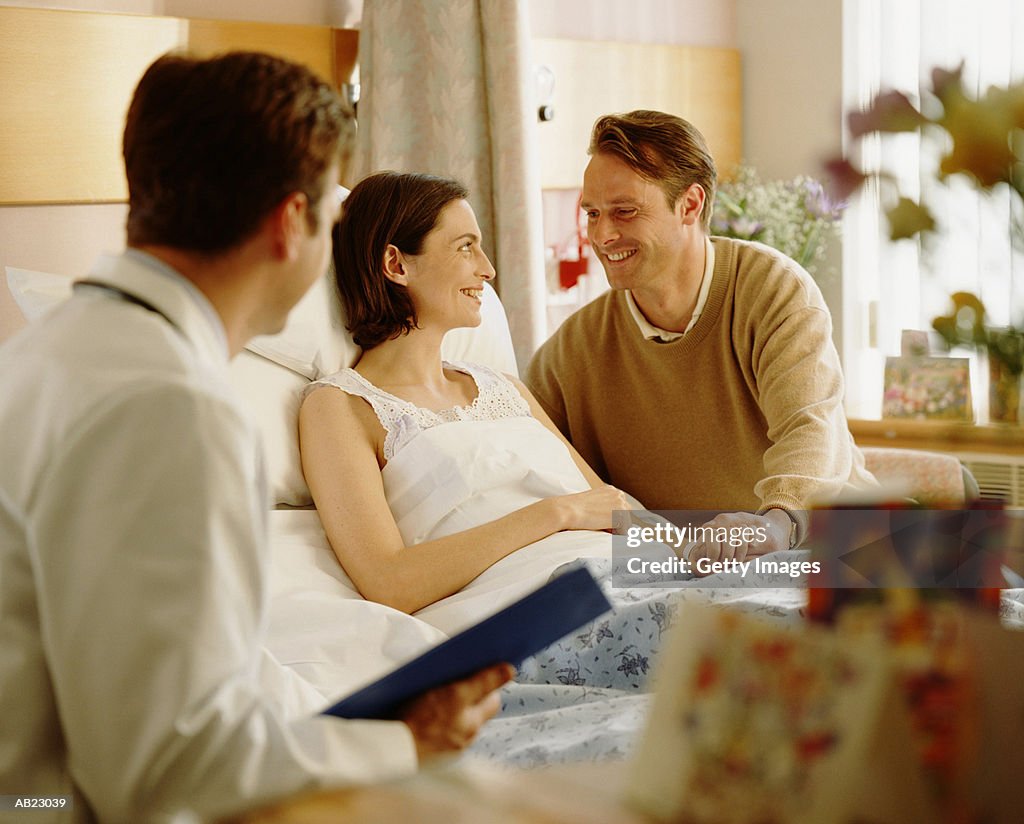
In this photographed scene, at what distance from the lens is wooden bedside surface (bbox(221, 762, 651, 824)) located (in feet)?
2.23

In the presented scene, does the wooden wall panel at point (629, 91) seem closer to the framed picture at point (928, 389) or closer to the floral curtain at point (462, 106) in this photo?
the floral curtain at point (462, 106)

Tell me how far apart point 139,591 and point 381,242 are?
156 cm

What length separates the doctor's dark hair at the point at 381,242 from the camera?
2.34 meters

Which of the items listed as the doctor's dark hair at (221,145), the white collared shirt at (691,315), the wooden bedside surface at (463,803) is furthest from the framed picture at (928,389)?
the wooden bedside surface at (463,803)

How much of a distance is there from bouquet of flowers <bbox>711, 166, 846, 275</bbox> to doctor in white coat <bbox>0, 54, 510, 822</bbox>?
300cm

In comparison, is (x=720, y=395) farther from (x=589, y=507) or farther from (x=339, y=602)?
(x=339, y=602)

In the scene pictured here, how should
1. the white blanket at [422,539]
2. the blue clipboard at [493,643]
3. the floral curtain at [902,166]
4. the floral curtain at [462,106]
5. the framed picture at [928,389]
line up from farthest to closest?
the floral curtain at [902,166]
the framed picture at [928,389]
the floral curtain at [462,106]
the white blanket at [422,539]
the blue clipboard at [493,643]

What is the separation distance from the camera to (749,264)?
2611 mm

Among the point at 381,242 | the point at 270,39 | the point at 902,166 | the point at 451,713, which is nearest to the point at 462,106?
the point at 270,39

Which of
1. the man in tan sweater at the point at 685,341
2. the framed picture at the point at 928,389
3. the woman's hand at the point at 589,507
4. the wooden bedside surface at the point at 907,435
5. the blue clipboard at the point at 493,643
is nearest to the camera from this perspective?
the blue clipboard at the point at 493,643

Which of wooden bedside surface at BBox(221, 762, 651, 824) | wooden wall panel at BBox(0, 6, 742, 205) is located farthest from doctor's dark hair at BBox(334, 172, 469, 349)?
wooden bedside surface at BBox(221, 762, 651, 824)

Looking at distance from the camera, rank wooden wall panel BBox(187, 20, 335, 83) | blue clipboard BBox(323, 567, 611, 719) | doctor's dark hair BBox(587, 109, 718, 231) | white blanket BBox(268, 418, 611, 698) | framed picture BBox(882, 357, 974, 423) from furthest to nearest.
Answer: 1. framed picture BBox(882, 357, 974, 423)
2. wooden wall panel BBox(187, 20, 335, 83)
3. doctor's dark hair BBox(587, 109, 718, 231)
4. white blanket BBox(268, 418, 611, 698)
5. blue clipboard BBox(323, 567, 611, 719)

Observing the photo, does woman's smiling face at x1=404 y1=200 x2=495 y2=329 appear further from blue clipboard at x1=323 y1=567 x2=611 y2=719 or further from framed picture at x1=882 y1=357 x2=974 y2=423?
framed picture at x1=882 y1=357 x2=974 y2=423

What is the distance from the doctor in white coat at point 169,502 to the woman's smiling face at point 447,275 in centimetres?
127
